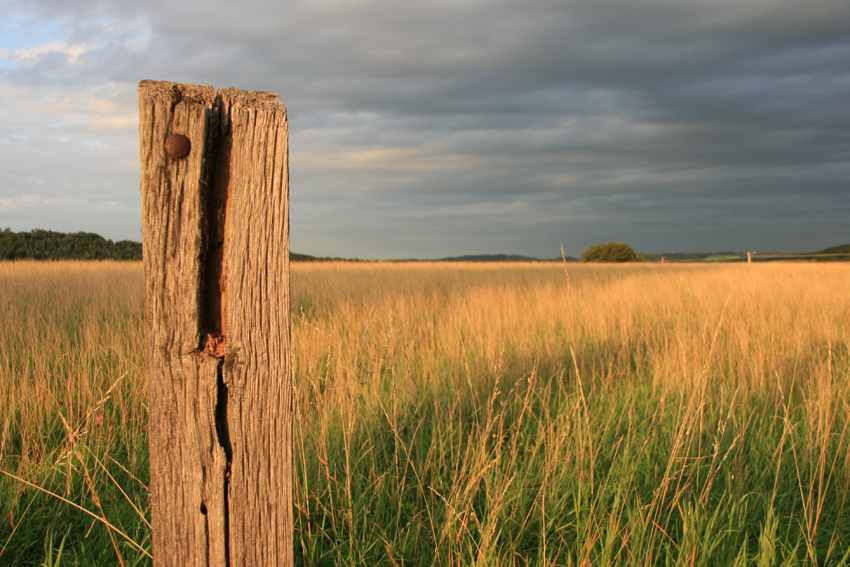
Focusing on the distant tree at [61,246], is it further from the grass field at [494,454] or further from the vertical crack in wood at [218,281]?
the vertical crack in wood at [218,281]

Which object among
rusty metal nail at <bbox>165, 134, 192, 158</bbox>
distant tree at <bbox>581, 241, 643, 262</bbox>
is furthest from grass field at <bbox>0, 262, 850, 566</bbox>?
distant tree at <bbox>581, 241, 643, 262</bbox>

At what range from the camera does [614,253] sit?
42781 millimetres

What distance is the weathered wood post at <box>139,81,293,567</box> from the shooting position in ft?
3.66

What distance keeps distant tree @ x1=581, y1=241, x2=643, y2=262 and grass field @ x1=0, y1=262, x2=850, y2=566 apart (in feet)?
128

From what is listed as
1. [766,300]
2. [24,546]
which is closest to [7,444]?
[24,546]

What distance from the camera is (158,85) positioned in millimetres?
1113

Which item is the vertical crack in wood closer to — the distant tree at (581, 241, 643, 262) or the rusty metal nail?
the rusty metal nail

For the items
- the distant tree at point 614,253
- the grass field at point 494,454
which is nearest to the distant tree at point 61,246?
the grass field at point 494,454

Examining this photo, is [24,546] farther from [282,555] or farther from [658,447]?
[658,447]

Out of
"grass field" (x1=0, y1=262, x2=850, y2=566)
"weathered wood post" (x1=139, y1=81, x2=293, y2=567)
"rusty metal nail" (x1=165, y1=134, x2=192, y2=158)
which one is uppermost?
"rusty metal nail" (x1=165, y1=134, x2=192, y2=158)

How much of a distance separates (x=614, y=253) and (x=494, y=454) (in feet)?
144

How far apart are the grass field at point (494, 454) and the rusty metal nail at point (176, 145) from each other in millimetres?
1226

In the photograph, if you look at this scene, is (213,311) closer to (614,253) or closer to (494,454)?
(494,454)

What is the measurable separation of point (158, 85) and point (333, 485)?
6.39 ft
